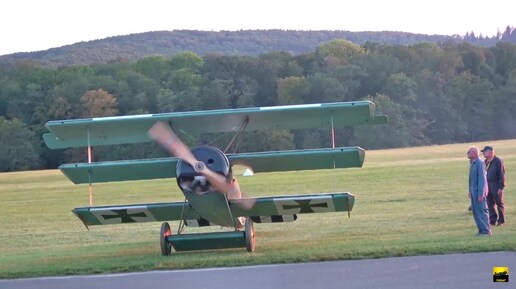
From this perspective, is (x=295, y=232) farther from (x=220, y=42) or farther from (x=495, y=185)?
(x=220, y=42)

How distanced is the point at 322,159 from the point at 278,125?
2.05 metres

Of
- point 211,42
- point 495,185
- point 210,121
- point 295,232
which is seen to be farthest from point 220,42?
point 210,121

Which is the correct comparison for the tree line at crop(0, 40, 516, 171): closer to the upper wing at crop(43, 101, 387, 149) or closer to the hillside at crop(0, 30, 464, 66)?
the hillside at crop(0, 30, 464, 66)

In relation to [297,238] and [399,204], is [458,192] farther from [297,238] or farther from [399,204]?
[297,238]

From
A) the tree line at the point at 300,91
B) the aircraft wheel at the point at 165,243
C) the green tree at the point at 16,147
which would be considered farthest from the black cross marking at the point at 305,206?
the green tree at the point at 16,147

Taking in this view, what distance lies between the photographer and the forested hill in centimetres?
14825

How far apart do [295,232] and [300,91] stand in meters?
62.6

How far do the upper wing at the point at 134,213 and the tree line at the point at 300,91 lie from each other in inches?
2158

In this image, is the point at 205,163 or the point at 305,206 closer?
the point at 205,163

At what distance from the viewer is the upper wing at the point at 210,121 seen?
14.7 m

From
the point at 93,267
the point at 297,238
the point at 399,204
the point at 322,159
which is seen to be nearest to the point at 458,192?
the point at 399,204

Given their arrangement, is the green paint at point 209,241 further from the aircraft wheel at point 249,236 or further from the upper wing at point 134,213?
the upper wing at point 134,213

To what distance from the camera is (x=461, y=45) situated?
98000 mm

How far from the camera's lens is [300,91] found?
80.6 m
